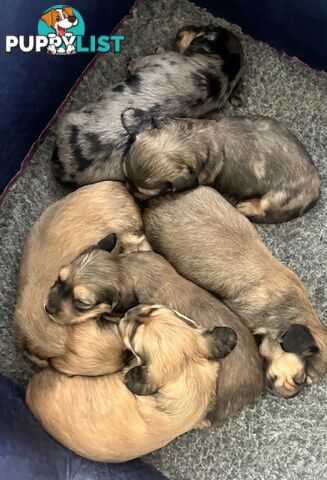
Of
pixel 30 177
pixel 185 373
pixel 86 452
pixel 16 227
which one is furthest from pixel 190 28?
pixel 86 452

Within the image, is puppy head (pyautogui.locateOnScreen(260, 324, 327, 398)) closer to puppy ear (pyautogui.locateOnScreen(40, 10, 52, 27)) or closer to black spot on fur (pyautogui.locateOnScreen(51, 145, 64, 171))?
black spot on fur (pyautogui.locateOnScreen(51, 145, 64, 171))

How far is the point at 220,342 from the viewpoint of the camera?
2.00 metres

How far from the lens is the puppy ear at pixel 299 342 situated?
2.16m

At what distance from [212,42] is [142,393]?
133 cm

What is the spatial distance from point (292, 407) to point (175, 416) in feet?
2.12

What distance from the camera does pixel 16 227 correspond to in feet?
8.55

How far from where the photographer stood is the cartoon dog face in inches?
92.7

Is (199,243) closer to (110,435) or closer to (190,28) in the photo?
(110,435)

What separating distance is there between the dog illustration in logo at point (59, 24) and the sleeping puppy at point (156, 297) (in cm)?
77

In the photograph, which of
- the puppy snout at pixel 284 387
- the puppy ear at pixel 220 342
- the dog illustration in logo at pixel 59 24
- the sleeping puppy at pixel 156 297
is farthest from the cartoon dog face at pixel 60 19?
the puppy snout at pixel 284 387

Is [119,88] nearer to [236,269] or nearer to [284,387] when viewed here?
[236,269]

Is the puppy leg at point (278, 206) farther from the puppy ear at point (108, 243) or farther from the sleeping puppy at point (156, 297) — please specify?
the puppy ear at point (108, 243)

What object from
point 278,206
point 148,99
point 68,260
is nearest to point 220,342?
point 68,260

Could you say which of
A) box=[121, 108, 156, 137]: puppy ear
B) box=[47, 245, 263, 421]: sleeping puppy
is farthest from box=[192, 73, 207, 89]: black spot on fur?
box=[47, 245, 263, 421]: sleeping puppy
